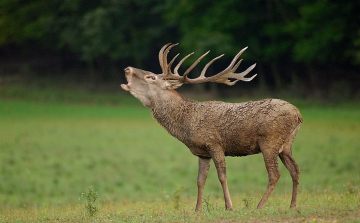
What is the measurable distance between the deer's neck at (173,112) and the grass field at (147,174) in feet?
4.17

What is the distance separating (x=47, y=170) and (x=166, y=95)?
400 inches

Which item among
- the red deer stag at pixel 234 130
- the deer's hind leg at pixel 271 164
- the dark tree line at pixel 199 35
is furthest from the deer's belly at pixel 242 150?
the dark tree line at pixel 199 35

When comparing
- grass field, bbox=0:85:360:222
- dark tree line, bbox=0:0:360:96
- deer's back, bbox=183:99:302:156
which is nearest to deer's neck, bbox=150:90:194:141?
deer's back, bbox=183:99:302:156

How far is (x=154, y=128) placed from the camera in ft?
103

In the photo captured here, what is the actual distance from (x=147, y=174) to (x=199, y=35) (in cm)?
2345

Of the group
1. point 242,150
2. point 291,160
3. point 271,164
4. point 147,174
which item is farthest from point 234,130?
point 147,174

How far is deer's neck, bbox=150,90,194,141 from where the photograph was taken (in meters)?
9.76

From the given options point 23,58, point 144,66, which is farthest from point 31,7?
point 144,66

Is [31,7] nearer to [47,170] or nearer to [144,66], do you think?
[144,66]

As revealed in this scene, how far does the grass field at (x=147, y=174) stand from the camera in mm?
9164

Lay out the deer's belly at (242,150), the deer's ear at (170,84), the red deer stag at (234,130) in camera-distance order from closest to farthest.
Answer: the red deer stag at (234,130) < the deer's belly at (242,150) < the deer's ear at (170,84)

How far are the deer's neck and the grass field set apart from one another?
127 cm

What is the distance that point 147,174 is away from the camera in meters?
18.8

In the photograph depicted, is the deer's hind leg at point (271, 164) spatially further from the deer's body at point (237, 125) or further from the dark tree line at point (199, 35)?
the dark tree line at point (199, 35)
